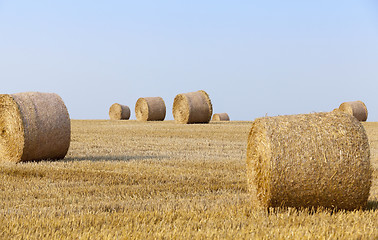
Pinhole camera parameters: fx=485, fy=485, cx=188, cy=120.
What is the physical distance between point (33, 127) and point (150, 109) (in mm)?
17811

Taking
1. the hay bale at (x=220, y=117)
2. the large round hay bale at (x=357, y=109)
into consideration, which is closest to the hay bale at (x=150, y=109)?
the hay bale at (x=220, y=117)

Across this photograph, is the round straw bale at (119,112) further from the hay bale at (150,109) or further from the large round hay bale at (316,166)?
the large round hay bale at (316,166)

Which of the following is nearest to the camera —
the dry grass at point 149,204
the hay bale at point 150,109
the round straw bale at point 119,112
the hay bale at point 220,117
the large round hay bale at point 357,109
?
the dry grass at point 149,204

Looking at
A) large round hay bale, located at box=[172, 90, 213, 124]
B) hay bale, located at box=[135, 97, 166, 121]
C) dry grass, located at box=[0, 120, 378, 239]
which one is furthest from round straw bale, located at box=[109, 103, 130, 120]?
dry grass, located at box=[0, 120, 378, 239]

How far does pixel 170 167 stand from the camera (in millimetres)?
10320

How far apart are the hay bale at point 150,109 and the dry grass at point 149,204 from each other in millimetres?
15835

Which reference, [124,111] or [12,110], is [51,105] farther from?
[124,111]

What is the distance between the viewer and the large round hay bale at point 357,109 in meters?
30.9

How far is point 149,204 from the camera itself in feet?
21.7

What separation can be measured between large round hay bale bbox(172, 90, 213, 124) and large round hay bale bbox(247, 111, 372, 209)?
728 inches

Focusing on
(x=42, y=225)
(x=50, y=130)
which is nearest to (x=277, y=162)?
(x=42, y=225)

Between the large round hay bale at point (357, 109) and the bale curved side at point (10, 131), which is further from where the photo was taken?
the large round hay bale at point (357, 109)

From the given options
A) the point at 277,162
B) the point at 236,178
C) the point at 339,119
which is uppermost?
the point at 339,119

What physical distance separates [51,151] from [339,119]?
7422 millimetres
